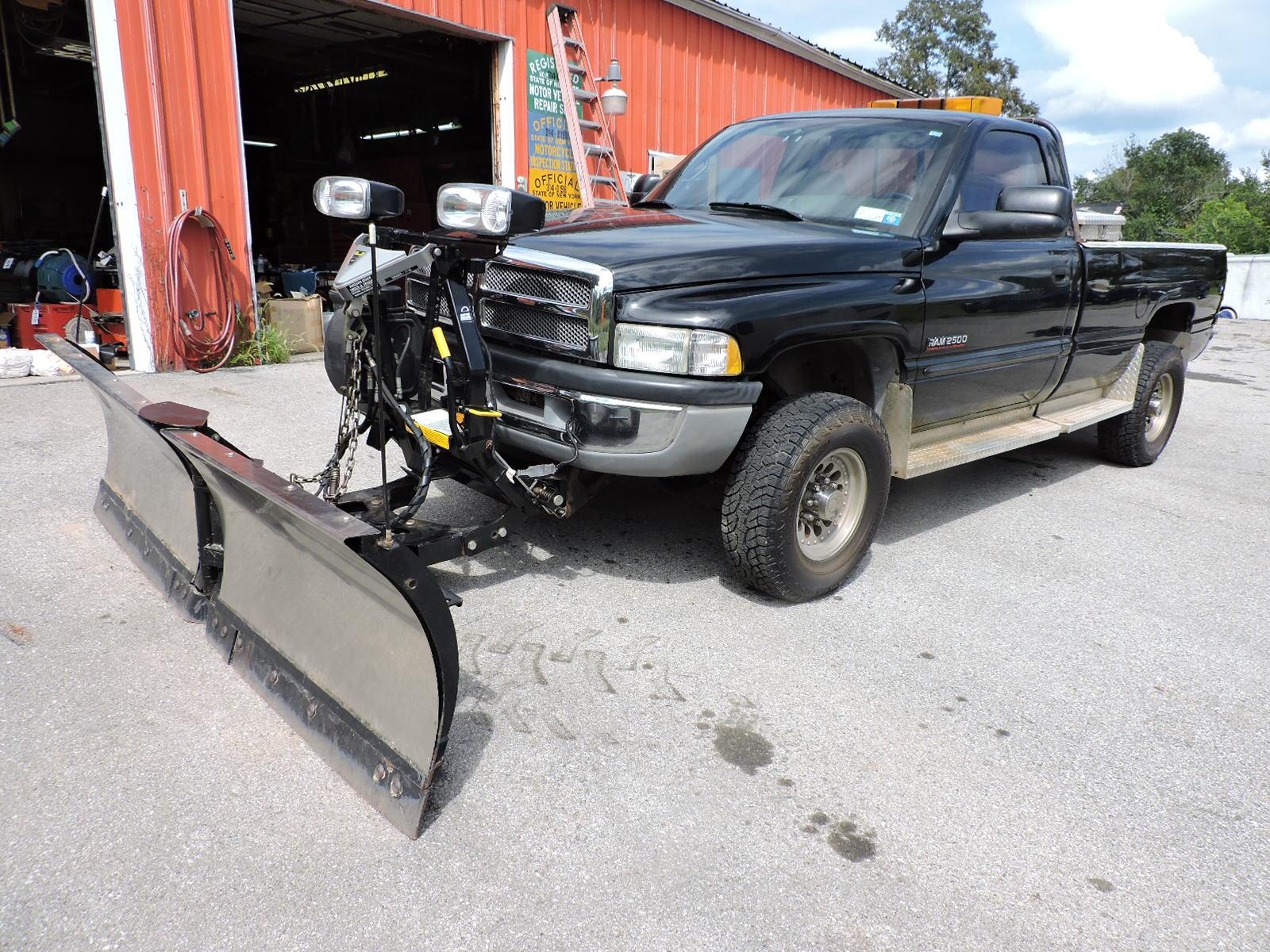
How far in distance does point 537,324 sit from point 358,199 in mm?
753

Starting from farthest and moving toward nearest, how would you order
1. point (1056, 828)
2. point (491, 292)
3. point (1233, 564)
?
1. point (1233, 564)
2. point (491, 292)
3. point (1056, 828)

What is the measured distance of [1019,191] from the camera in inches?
157

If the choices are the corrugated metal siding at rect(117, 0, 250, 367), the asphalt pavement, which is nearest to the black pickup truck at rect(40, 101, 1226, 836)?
the asphalt pavement

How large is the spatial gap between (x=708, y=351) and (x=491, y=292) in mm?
920

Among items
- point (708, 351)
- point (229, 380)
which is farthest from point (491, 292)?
point (229, 380)

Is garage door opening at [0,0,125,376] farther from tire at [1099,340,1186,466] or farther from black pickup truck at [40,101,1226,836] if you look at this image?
tire at [1099,340,1186,466]

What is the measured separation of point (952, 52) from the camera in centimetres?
4944

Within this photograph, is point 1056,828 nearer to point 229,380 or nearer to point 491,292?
point 491,292

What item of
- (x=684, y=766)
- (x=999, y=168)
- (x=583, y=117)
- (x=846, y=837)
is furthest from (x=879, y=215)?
(x=583, y=117)

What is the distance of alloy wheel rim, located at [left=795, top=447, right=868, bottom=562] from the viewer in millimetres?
3639

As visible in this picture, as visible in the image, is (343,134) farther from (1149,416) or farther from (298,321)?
(1149,416)

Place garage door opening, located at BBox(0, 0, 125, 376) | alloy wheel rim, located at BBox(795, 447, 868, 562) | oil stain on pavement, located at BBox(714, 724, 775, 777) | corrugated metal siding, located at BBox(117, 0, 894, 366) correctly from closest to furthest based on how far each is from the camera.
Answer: oil stain on pavement, located at BBox(714, 724, 775, 777) → alloy wheel rim, located at BBox(795, 447, 868, 562) → corrugated metal siding, located at BBox(117, 0, 894, 366) → garage door opening, located at BBox(0, 0, 125, 376)

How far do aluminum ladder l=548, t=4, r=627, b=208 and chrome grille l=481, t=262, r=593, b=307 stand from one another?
690 centimetres

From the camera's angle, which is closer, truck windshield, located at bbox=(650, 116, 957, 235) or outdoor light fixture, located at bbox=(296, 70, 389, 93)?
truck windshield, located at bbox=(650, 116, 957, 235)
